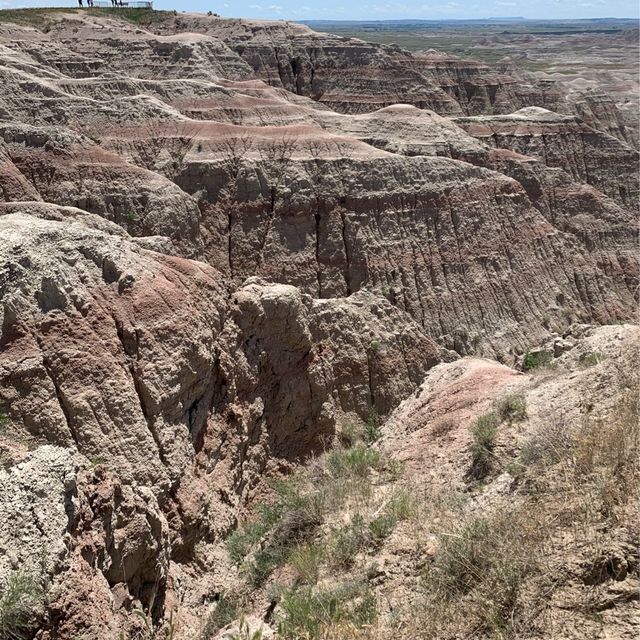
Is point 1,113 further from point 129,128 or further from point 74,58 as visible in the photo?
point 74,58

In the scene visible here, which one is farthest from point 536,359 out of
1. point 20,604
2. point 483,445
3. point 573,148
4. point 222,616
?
point 573,148

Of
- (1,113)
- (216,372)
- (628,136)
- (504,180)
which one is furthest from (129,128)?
(628,136)

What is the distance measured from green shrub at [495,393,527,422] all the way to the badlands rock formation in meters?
1.68

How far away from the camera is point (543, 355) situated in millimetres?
22047

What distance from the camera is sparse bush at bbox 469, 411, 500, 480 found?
32.9 feet

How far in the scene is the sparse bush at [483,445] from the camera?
10.0m

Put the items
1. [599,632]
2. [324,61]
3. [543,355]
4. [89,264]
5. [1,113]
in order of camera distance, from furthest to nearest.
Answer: [324,61]
[1,113]
[543,355]
[89,264]
[599,632]

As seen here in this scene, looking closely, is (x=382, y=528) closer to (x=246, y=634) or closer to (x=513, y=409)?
(x=246, y=634)

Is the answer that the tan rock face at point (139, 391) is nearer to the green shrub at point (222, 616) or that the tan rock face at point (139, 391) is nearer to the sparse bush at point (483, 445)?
the green shrub at point (222, 616)

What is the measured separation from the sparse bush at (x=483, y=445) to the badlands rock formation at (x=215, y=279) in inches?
83.0

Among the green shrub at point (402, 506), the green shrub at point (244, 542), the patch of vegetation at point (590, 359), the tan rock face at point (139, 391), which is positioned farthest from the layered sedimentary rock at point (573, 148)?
the green shrub at point (402, 506)

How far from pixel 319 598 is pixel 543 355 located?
57.6 ft

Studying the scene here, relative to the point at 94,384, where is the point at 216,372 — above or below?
below

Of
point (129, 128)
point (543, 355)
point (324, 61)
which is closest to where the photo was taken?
point (543, 355)
